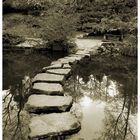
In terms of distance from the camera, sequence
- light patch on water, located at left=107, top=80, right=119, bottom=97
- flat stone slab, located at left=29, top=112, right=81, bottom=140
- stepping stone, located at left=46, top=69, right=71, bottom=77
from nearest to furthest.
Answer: flat stone slab, located at left=29, top=112, right=81, bottom=140 < light patch on water, located at left=107, top=80, right=119, bottom=97 < stepping stone, located at left=46, top=69, right=71, bottom=77

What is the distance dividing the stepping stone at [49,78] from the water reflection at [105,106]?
0.16 metres

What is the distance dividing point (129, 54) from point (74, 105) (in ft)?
12.2

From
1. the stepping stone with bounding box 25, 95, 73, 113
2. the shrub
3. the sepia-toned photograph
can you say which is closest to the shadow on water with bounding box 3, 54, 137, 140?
the sepia-toned photograph

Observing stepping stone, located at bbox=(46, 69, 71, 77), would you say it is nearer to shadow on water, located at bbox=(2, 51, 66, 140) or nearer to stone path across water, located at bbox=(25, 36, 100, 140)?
stone path across water, located at bbox=(25, 36, 100, 140)

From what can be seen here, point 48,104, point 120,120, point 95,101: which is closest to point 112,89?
point 95,101

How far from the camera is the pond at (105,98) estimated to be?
360cm

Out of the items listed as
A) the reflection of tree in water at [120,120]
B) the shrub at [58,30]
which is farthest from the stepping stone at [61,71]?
the shrub at [58,30]

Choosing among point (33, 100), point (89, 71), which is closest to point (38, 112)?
point (33, 100)

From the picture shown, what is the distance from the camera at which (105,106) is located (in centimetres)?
442

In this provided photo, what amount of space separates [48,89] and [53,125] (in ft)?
4.04

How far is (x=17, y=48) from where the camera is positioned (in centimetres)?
840

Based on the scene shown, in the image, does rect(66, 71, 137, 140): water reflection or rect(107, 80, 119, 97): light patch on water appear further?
rect(107, 80, 119, 97): light patch on water

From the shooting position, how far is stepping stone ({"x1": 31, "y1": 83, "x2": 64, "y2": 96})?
461 cm

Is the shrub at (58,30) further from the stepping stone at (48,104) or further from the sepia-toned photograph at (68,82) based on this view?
the stepping stone at (48,104)
